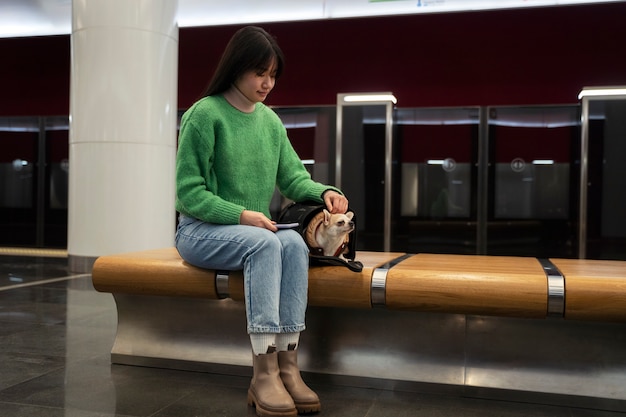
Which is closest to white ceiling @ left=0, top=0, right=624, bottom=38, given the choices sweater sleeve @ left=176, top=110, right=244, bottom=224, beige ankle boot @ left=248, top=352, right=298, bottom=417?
sweater sleeve @ left=176, top=110, right=244, bottom=224

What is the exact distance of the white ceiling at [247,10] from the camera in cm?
829

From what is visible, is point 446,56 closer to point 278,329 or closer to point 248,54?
point 248,54

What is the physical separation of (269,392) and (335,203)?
30.5 inches

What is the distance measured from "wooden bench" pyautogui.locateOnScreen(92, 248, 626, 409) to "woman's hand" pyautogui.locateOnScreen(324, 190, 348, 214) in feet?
0.78

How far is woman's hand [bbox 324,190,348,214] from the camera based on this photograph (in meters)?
2.52

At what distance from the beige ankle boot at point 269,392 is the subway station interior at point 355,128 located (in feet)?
4.07

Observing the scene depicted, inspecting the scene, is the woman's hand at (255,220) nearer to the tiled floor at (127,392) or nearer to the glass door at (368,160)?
the tiled floor at (127,392)

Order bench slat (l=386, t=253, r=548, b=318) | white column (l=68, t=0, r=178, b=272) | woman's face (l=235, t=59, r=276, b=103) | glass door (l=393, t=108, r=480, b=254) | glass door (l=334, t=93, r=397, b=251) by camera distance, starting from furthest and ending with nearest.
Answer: glass door (l=393, t=108, r=480, b=254)
glass door (l=334, t=93, r=397, b=251)
white column (l=68, t=0, r=178, b=272)
woman's face (l=235, t=59, r=276, b=103)
bench slat (l=386, t=253, r=548, b=318)

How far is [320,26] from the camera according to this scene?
8.84 m

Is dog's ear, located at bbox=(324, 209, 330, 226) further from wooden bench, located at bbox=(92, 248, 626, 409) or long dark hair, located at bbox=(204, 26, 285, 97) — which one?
long dark hair, located at bbox=(204, 26, 285, 97)

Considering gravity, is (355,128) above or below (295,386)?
above

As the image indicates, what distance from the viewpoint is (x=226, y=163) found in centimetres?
251

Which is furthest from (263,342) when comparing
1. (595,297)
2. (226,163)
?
(595,297)

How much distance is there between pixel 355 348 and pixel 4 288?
12.5 ft
